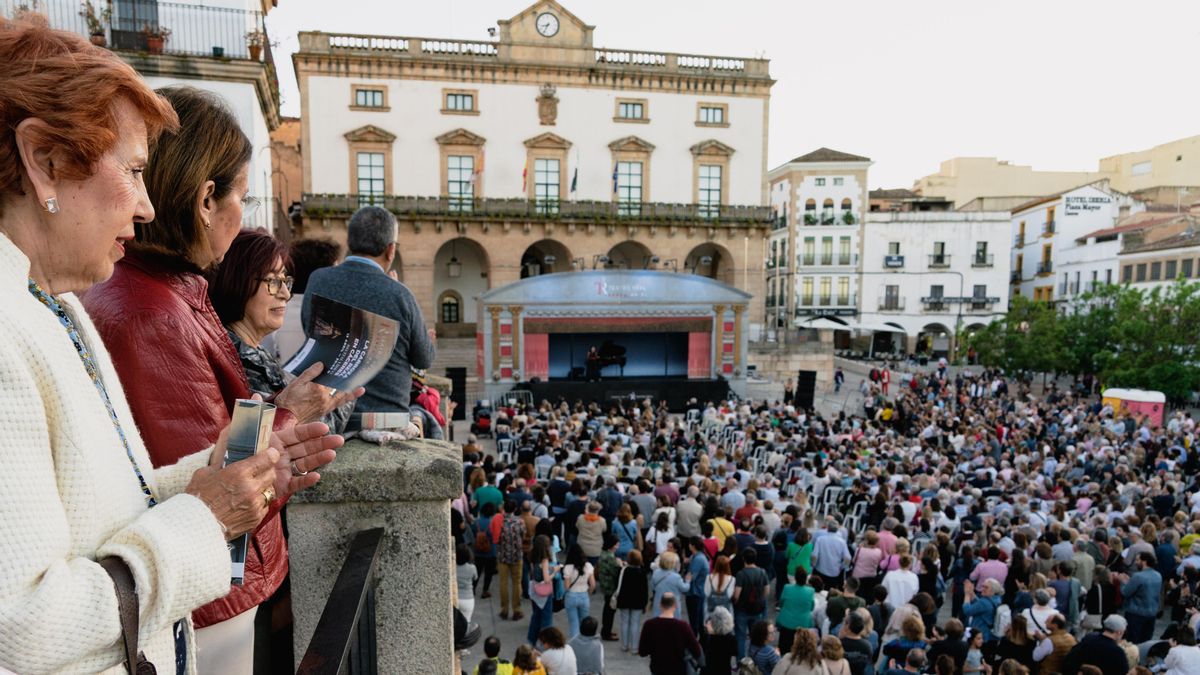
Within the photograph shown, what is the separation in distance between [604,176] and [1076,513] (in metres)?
28.3

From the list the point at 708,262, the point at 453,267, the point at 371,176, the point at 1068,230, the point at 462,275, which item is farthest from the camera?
the point at 1068,230

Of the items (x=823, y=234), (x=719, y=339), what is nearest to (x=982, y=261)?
(x=823, y=234)

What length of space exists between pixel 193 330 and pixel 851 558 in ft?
30.3

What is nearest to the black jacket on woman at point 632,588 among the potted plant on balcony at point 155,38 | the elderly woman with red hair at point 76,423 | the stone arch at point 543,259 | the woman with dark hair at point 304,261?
the woman with dark hair at point 304,261

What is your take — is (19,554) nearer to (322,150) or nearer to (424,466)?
(424,466)

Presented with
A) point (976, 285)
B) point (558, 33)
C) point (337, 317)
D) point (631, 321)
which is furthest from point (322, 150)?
point (976, 285)

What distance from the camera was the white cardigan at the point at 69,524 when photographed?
1.01m

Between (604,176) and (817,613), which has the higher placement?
(604,176)

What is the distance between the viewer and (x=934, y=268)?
156 feet

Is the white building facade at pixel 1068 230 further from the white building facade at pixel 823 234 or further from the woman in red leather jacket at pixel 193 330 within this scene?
the woman in red leather jacket at pixel 193 330

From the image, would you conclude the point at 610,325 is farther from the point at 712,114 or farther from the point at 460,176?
the point at 712,114

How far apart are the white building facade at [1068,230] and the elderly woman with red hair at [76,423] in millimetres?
52562

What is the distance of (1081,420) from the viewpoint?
65.7 ft

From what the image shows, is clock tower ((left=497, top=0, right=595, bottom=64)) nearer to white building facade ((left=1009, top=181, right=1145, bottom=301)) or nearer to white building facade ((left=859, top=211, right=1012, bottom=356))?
white building facade ((left=859, top=211, right=1012, bottom=356))
